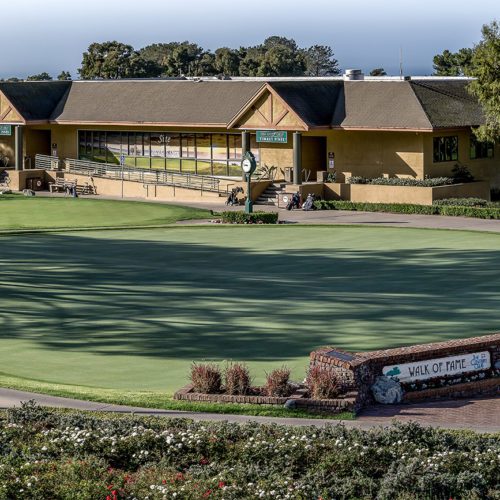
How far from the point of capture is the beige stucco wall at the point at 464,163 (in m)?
66.9

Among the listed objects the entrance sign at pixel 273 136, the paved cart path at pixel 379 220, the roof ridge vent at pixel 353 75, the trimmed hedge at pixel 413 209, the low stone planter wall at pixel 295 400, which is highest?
the roof ridge vent at pixel 353 75

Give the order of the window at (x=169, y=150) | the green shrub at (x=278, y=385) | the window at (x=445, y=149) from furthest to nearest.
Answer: the window at (x=169, y=150)
the window at (x=445, y=149)
the green shrub at (x=278, y=385)

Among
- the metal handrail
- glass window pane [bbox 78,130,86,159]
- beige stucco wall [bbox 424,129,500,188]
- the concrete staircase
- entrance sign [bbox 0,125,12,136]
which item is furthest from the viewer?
glass window pane [bbox 78,130,86,159]

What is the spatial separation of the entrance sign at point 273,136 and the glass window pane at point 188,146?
6.42 meters

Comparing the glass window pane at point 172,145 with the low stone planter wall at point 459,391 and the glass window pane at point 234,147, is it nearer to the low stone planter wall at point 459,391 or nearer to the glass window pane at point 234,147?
the glass window pane at point 234,147

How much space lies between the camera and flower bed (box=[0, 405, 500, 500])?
53.9 ft

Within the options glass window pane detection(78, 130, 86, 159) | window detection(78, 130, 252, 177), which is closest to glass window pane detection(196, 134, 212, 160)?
window detection(78, 130, 252, 177)

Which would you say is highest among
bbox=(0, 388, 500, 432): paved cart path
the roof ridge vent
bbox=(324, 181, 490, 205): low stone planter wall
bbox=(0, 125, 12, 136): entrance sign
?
the roof ridge vent

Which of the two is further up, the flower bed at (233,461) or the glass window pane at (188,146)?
the glass window pane at (188,146)

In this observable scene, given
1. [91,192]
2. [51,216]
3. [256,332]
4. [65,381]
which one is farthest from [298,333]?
[91,192]

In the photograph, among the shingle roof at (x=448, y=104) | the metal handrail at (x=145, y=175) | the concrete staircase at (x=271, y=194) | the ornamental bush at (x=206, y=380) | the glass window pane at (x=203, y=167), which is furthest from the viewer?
the glass window pane at (x=203, y=167)

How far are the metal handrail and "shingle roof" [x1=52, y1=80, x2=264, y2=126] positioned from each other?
2.96 meters

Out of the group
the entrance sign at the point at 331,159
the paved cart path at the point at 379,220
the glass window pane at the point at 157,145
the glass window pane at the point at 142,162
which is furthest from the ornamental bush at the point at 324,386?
the glass window pane at the point at 142,162

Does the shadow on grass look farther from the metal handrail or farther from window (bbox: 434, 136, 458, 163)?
the metal handrail
